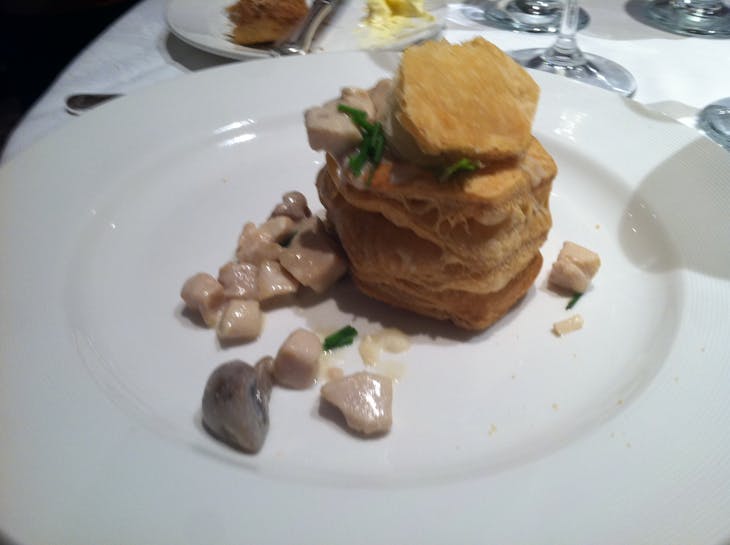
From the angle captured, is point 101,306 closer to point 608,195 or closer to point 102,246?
point 102,246

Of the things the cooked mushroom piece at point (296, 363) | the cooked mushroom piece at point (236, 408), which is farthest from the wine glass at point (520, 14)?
the cooked mushroom piece at point (236, 408)

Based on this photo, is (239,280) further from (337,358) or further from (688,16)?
(688,16)

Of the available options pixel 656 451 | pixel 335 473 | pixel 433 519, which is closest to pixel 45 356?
pixel 335 473

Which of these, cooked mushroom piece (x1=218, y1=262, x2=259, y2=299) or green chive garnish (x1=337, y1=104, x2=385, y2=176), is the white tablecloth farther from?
green chive garnish (x1=337, y1=104, x2=385, y2=176)

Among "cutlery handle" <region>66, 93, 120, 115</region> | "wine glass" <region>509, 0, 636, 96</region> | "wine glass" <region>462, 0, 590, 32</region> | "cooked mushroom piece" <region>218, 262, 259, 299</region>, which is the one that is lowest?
"wine glass" <region>462, 0, 590, 32</region>

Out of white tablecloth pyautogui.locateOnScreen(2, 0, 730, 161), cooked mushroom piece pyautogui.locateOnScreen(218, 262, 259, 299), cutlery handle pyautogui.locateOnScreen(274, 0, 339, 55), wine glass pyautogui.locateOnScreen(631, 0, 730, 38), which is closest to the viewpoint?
cooked mushroom piece pyautogui.locateOnScreen(218, 262, 259, 299)

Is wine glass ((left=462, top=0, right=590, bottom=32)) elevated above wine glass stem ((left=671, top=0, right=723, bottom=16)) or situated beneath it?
situated beneath

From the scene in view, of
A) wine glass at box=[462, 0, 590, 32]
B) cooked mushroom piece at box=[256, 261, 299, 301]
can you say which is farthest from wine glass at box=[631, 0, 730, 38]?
cooked mushroom piece at box=[256, 261, 299, 301]
